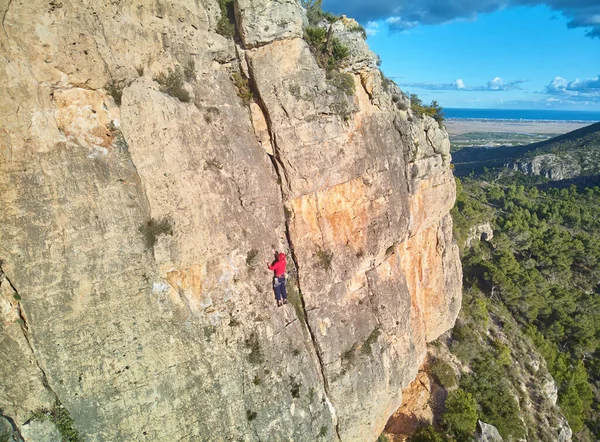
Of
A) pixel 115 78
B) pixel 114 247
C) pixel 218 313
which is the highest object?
pixel 115 78

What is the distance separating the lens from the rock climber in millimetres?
14688

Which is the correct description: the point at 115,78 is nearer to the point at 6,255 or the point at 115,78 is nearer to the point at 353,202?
the point at 6,255

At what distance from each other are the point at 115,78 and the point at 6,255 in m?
7.03

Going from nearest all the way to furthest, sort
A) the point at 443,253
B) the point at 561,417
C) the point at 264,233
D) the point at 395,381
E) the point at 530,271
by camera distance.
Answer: the point at 264,233 < the point at 395,381 < the point at 443,253 < the point at 561,417 < the point at 530,271

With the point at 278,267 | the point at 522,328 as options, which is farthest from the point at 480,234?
the point at 278,267

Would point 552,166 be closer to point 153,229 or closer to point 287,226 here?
point 287,226

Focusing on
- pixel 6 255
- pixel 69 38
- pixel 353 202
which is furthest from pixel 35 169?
pixel 353 202

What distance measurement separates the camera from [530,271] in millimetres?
44344

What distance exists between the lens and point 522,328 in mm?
37125

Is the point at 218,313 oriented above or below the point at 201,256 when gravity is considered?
below

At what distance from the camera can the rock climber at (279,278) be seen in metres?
14.7

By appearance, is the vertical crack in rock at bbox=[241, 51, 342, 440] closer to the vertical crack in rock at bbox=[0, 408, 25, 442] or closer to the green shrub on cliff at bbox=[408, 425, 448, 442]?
the green shrub on cliff at bbox=[408, 425, 448, 442]

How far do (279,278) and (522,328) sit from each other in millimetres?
34695

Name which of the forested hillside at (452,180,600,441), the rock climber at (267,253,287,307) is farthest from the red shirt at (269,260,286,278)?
the forested hillside at (452,180,600,441)
